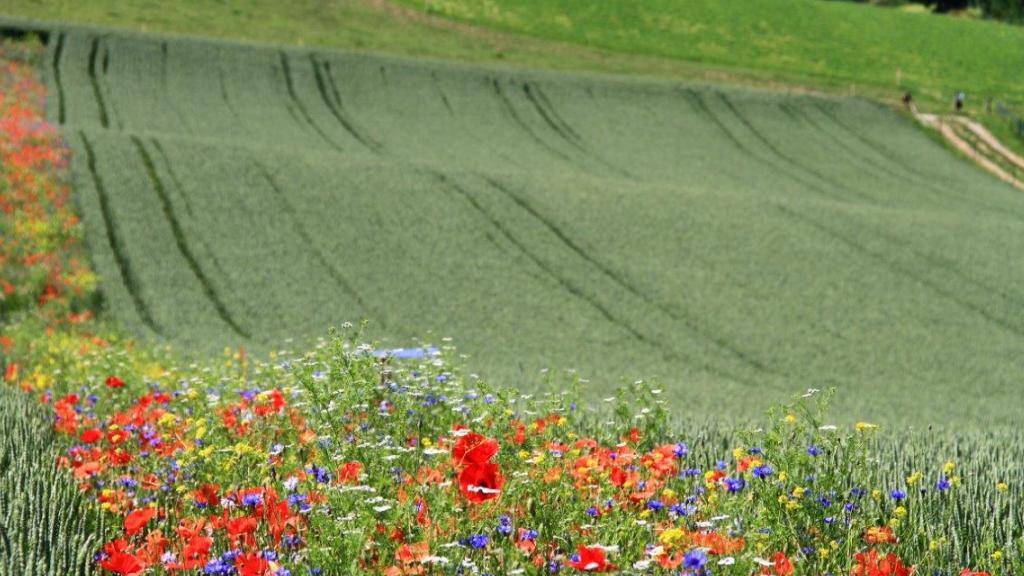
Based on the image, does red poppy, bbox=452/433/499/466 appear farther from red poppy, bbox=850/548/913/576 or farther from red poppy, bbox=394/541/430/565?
red poppy, bbox=850/548/913/576

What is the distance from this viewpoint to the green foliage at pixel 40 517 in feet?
15.9

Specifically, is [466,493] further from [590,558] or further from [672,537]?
[590,558]

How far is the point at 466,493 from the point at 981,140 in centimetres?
4730

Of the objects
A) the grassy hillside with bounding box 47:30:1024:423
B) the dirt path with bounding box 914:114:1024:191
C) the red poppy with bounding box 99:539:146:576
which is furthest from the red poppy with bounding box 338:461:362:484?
the dirt path with bounding box 914:114:1024:191

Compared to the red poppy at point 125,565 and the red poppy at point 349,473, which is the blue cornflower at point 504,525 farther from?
the red poppy at point 125,565

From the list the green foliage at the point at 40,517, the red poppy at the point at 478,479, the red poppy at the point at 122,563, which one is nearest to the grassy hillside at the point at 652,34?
the green foliage at the point at 40,517

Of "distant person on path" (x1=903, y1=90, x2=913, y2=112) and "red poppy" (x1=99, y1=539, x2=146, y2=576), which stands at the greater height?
"distant person on path" (x1=903, y1=90, x2=913, y2=112)

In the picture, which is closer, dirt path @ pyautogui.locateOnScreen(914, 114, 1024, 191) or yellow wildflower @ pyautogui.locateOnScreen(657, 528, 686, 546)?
yellow wildflower @ pyautogui.locateOnScreen(657, 528, 686, 546)

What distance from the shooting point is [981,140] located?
46.6m

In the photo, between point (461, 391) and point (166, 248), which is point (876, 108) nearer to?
point (166, 248)

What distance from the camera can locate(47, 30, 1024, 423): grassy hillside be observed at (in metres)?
19.1

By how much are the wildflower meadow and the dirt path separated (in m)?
37.9

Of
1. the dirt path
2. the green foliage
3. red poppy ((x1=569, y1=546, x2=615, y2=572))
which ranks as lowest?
the green foliage

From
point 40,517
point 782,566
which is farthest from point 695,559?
point 40,517
